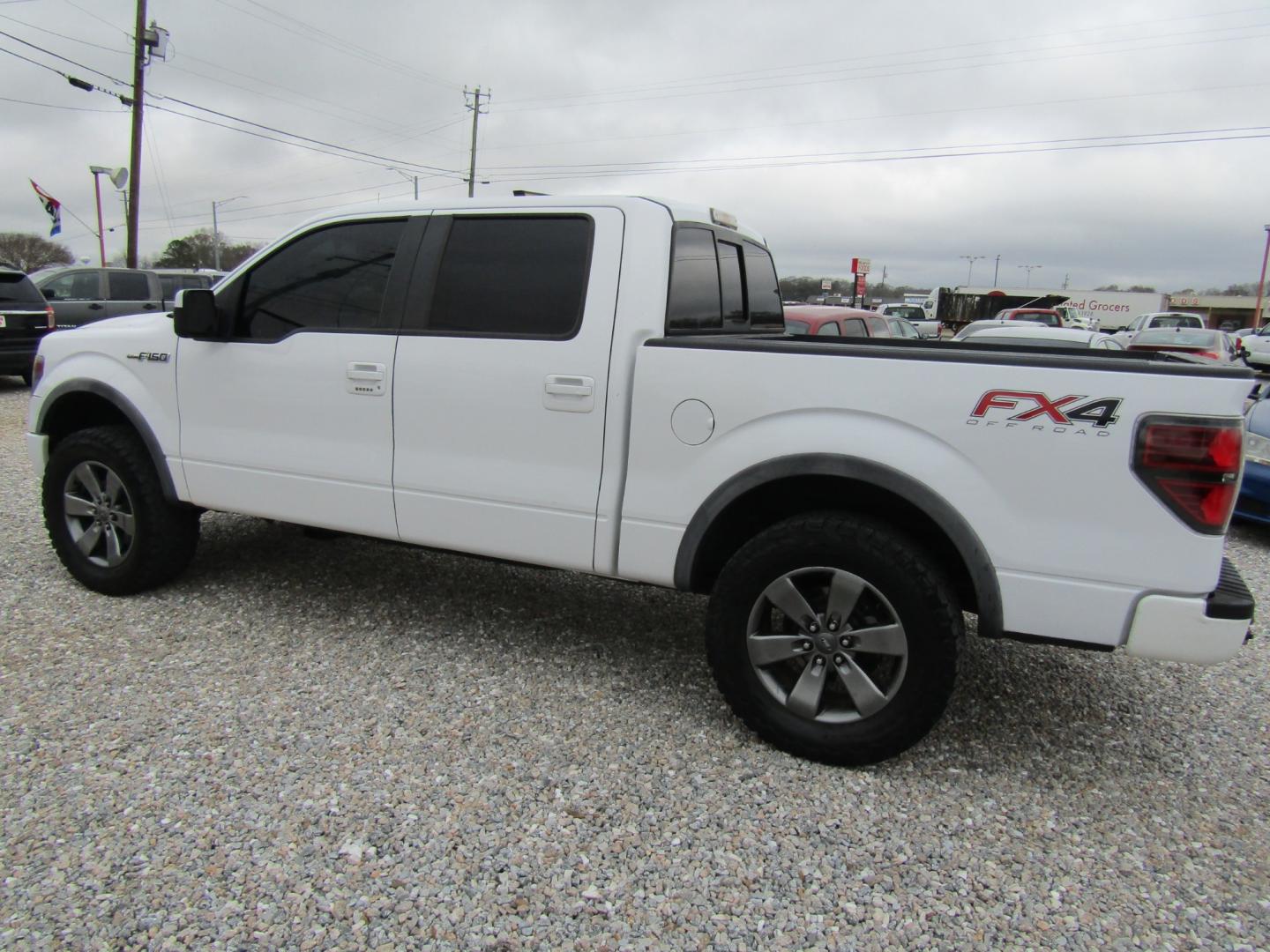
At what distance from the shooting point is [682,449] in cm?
301

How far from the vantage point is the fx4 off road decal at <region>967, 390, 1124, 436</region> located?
7.99 feet

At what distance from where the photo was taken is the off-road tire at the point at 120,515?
13.6 ft

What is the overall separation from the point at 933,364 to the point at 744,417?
64cm

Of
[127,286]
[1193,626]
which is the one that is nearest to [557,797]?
[1193,626]

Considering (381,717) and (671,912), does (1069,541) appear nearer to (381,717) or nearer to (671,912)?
(671,912)

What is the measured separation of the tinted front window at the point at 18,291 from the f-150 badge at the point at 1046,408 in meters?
13.2

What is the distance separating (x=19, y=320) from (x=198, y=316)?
10.1 meters

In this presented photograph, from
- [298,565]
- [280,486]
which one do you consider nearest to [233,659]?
[280,486]

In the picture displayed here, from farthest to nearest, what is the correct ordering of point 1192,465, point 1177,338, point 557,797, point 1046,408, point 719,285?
point 1177,338
point 719,285
point 557,797
point 1046,408
point 1192,465

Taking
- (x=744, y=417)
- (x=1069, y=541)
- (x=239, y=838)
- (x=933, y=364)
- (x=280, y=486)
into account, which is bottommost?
(x=239, y=838)

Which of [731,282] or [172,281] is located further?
[172,281]

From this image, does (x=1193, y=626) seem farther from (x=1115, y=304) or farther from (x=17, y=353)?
(x=1115, y=304)

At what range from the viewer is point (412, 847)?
2473 millimetres

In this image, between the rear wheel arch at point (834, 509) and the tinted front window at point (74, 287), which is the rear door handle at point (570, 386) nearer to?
the rear wheel arch at point (834, 509)
